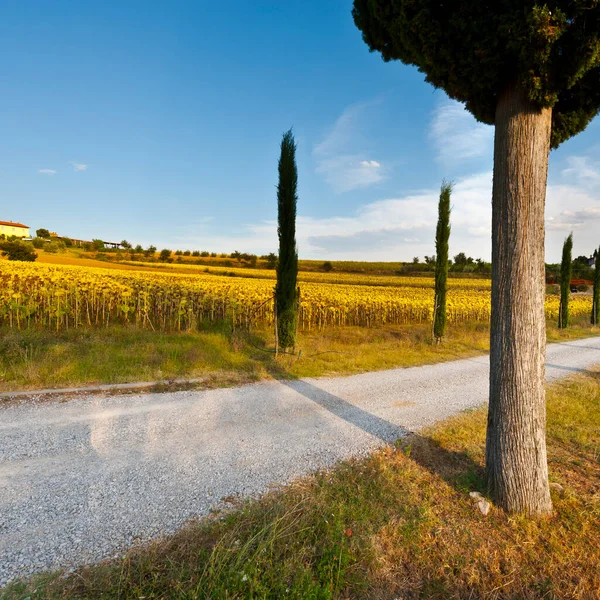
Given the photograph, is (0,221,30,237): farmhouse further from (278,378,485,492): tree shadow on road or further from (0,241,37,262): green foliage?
(278,378,485,492): tree shadow on road

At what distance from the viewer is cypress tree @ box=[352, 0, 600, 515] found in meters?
3.05

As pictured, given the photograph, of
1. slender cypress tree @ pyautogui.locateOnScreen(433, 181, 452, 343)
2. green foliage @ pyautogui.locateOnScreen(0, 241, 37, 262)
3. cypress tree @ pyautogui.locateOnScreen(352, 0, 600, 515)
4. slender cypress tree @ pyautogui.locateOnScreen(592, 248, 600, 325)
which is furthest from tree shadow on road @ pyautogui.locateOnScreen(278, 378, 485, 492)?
green foliage @ pyautogui.locateOnScreen(0, 241, 37, 262)

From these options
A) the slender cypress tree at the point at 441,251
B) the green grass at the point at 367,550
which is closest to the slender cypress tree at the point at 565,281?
the slender cypress tree at the point at 441,251

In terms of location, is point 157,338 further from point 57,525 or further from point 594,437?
point 594,437

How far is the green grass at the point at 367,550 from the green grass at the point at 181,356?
4309 mm

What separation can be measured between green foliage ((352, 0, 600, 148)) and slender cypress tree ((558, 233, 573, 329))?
2038cm

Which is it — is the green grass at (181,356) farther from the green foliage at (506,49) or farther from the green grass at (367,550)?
the green foliage at (506,49)

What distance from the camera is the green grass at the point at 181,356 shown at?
6676mm

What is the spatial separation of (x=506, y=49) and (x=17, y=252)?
3919 centimetres

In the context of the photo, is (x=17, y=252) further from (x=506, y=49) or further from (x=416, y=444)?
(x=506, y=49)

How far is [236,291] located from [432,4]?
12.4 metres

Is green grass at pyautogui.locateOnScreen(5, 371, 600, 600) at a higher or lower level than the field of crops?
lower

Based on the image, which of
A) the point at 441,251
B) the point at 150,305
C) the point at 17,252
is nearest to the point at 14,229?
the point at 17,252

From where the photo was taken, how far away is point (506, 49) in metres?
2.96
